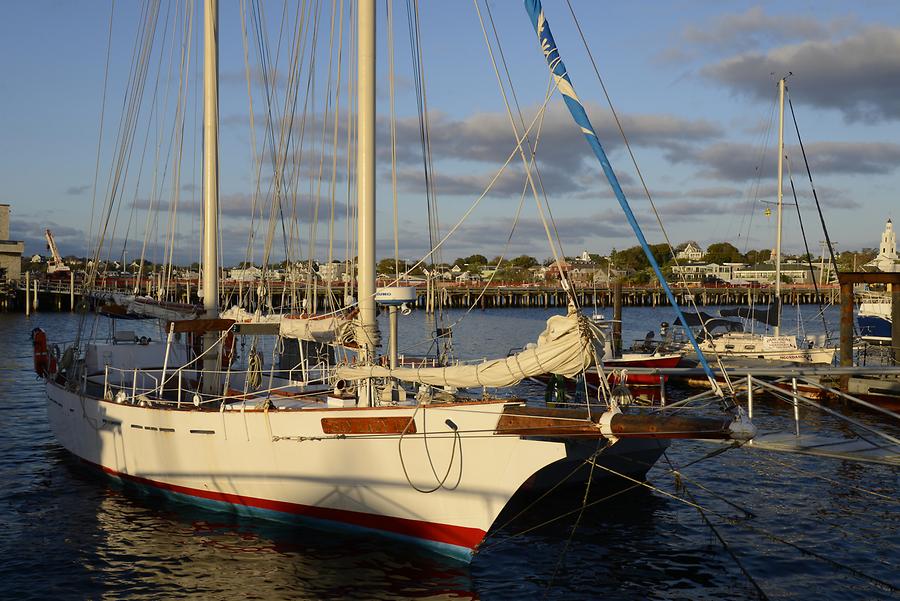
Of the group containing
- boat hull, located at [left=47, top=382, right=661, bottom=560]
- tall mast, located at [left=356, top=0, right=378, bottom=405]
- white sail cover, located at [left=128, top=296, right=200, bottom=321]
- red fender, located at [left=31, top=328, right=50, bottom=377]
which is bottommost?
boat hull, located at [left=47, top=382, right=661, bottom=560]

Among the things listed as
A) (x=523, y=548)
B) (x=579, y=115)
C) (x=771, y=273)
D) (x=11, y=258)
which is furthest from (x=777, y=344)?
(x=771, y=273)

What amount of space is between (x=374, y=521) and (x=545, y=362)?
4.54 metres

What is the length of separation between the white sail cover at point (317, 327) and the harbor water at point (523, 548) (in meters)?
3.79

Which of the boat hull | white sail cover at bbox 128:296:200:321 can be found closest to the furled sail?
the boat hull

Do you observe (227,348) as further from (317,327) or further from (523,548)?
(523,548)

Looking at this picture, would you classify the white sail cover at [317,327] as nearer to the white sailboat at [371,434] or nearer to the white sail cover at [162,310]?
the white sailboat at [371,434]

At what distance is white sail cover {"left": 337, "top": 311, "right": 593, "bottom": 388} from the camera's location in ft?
38.2

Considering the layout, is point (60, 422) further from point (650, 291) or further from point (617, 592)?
point (650, 291)

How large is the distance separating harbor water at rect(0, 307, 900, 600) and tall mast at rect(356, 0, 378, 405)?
403cm

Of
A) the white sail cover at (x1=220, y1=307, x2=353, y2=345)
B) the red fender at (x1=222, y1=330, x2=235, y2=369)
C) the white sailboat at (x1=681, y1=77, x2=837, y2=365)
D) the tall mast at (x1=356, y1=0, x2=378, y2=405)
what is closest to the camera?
→ the tall mast at (x1=356, y1=0, x2=378, y2=405)

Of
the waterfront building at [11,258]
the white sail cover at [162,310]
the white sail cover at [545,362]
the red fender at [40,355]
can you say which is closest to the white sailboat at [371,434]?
the white sail cover at [545,362]

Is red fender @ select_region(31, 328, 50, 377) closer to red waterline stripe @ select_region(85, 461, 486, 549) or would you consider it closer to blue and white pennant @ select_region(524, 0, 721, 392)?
red waterline stripe @ select_region(85, 461, 486, 549)

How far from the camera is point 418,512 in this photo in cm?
1329

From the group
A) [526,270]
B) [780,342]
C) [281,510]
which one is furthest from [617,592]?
[526,270]
